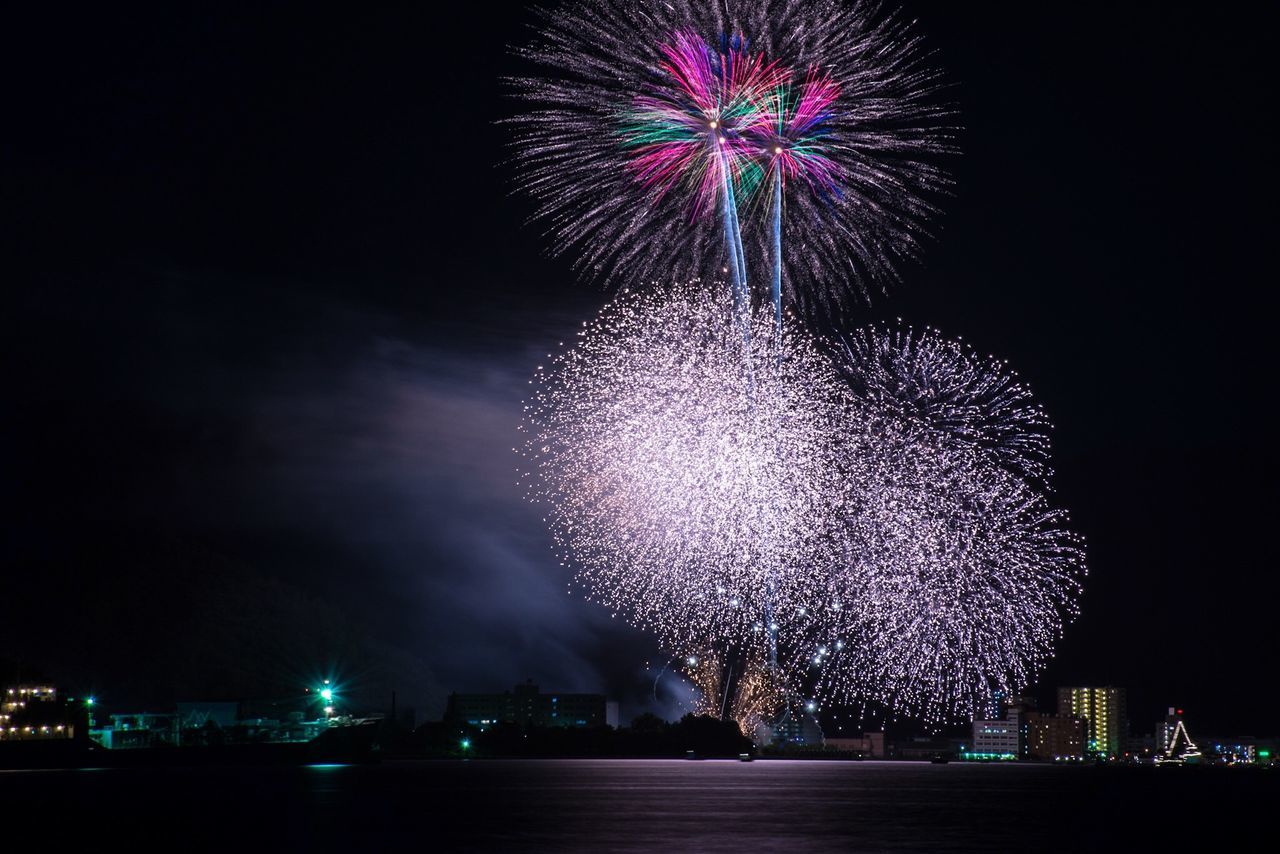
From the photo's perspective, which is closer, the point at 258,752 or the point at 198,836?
the point at 198,836

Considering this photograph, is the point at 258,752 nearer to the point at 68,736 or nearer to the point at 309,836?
the point at 68,736

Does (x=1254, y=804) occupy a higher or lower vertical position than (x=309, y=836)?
lower

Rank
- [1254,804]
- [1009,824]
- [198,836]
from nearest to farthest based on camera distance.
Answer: [198,836] < [1009,824] < [1254,804]

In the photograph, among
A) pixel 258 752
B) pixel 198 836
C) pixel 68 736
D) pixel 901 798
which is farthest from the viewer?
pixel 258 752

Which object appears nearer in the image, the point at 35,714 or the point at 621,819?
the point at 621,819

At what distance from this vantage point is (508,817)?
48031 millimetres

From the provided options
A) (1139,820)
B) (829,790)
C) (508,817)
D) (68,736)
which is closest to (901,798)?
(829,790)

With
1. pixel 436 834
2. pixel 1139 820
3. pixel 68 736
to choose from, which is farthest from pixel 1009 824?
pixel 68 736

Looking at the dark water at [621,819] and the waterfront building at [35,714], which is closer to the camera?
the dark water at [621,819]

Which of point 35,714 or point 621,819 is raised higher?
point 621,819

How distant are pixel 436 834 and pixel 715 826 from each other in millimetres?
9600

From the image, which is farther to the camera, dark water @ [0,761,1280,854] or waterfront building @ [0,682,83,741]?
waterfront building @ [0,682,83,741]

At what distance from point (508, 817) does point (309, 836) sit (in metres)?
11.0

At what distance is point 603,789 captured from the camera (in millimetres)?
75688
